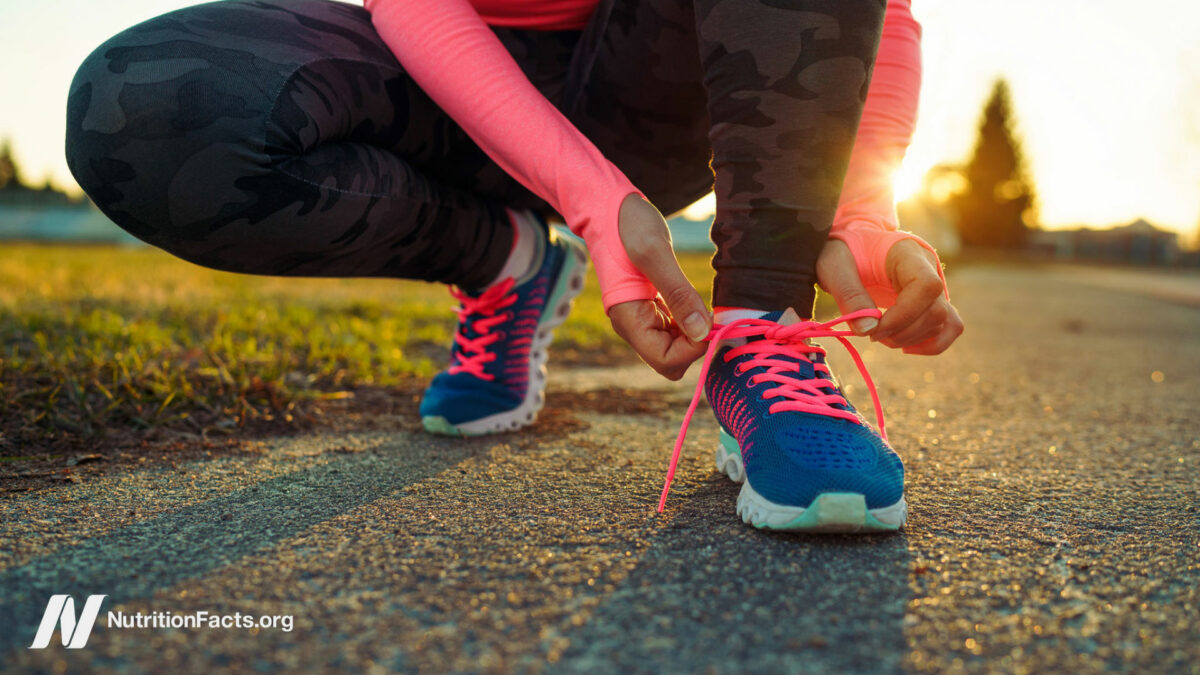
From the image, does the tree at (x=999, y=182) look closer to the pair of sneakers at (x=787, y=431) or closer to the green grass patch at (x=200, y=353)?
the green grass patch at (x=200, y=353)

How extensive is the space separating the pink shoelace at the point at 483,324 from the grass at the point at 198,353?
1.12ft

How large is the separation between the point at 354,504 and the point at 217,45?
2.44ft

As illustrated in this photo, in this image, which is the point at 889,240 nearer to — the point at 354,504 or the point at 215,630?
the point at 354,504

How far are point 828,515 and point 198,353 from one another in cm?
168

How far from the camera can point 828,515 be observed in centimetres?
87

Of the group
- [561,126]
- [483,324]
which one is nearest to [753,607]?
[561,126]

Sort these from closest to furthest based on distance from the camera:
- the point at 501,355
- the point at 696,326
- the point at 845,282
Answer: the point at 696,326
the point at 845,282
the point at 501,355

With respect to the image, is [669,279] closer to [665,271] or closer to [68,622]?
[665,271]

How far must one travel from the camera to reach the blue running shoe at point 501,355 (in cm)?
146

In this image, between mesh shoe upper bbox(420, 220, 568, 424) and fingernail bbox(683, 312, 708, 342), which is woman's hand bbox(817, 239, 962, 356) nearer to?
fingernail bbox(683, 312, 708, 342)

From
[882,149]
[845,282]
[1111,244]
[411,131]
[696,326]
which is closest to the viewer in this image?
[696,326]

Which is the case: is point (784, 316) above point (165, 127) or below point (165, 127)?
below

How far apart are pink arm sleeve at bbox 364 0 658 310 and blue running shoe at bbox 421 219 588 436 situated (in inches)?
17.2

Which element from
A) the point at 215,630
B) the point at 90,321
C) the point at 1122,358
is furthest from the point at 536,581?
the point at 1122,358
